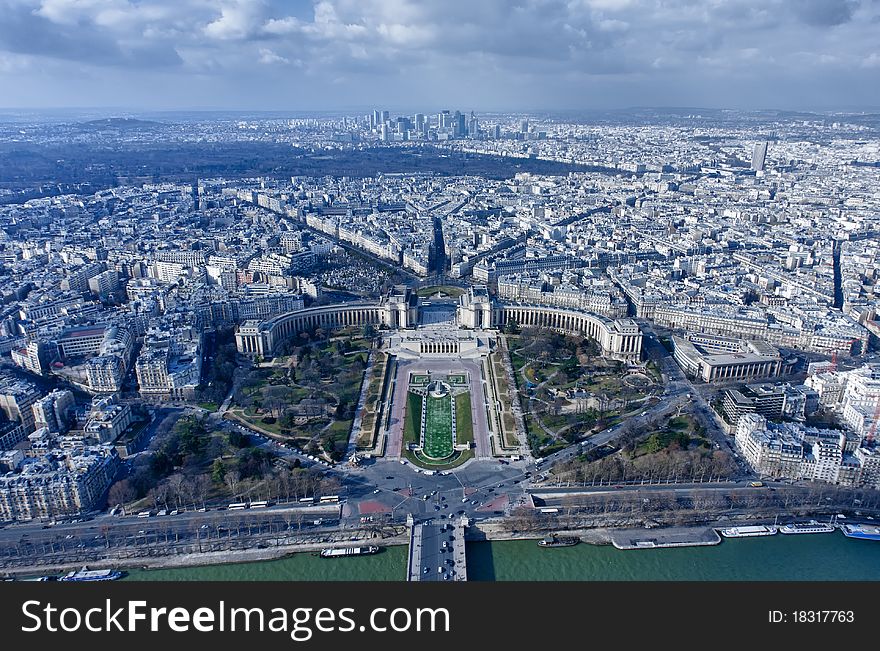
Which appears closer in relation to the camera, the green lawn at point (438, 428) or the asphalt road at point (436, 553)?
the asphalt road at point (436, 553)

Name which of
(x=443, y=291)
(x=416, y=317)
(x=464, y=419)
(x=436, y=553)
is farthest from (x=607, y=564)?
(x=443, y=291)

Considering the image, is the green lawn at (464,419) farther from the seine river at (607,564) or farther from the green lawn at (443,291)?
the green lawn at (443,291)

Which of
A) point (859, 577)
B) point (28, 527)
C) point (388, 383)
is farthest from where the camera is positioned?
point (388, 383)

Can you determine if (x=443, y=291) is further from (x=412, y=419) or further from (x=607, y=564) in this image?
(x=607, y=564)

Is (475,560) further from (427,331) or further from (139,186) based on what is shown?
(139,186)

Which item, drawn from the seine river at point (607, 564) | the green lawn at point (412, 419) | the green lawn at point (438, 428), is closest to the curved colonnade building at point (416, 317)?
the green lawn at point (412, 419)

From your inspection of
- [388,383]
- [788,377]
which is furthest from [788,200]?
[388,383]

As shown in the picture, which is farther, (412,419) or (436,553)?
(412,419)

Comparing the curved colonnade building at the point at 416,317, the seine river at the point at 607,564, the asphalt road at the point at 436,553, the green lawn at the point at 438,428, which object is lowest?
the seine river at the point at 607,564
